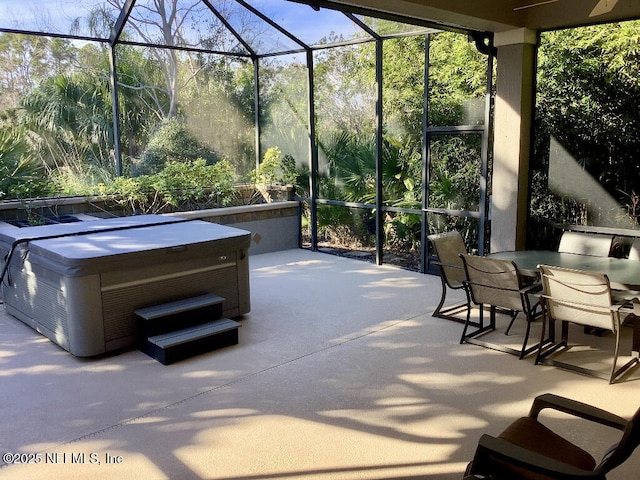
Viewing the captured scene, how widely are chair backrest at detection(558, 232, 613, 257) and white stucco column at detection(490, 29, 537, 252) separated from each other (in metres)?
0.66

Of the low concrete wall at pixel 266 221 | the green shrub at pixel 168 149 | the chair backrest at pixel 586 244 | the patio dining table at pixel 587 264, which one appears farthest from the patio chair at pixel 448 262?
the green shrub at pixel 168 149

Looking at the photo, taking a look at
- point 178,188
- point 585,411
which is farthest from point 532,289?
point 178,188

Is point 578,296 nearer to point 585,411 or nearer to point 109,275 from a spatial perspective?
point 585,411

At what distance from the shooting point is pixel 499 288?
14.2ft

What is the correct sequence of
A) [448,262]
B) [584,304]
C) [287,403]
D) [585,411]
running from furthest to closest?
[448,262] → [584,304] → [287,403] → [585,411]

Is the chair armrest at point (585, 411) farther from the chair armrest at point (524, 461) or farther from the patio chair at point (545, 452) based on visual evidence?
the chair armrest at point (524, 461)

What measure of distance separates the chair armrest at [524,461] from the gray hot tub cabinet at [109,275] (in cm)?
313

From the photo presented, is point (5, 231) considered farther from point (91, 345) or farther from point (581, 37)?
point (581, 37)

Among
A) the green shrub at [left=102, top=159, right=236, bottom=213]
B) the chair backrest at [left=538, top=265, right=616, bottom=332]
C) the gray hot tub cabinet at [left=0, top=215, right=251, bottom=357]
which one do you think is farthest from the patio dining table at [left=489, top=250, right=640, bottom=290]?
the green shrub at [left=102, top=159, right=236, bottom=213]

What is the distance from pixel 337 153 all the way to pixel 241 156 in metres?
1.71

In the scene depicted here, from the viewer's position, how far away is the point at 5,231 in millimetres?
5270

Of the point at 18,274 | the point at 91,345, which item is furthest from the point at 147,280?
the point at 18,274

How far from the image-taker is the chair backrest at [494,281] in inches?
167

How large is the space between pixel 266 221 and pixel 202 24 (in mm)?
2835
